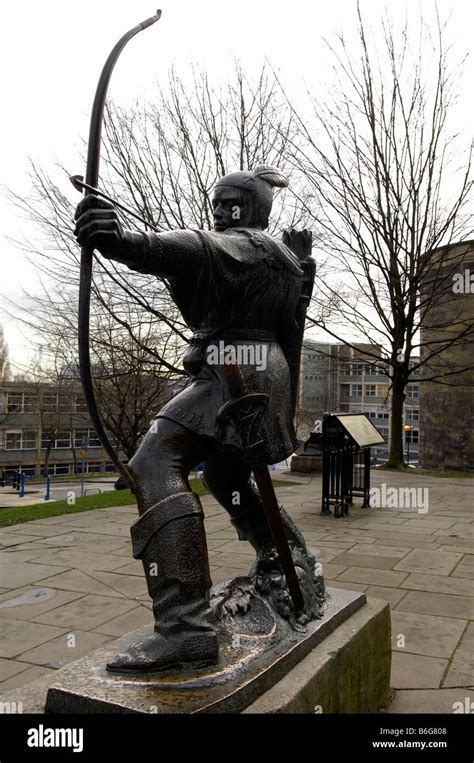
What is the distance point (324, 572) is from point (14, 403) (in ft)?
106

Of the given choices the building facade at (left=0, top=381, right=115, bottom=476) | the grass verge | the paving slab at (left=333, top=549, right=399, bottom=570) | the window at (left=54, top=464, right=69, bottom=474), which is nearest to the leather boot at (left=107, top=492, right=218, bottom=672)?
the paving slab at (left=333, top=549, right=399, bottom=570)

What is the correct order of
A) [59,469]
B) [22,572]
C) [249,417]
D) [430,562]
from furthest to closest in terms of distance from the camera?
1. [59,469]
2. [430,562]
3. [22,572]
4. [249,417]


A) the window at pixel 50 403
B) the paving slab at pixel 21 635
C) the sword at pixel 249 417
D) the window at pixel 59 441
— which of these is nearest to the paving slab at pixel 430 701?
the sword at pixel 249 417

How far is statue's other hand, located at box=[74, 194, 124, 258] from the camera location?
6.52 ft

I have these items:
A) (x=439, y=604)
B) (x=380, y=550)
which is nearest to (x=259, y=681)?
(x=439, y=604)

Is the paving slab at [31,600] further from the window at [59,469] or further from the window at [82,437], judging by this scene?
the window at [59,469]

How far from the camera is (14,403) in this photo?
34688mm

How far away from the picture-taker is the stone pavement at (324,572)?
3484mm

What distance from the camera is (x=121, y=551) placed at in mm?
6293

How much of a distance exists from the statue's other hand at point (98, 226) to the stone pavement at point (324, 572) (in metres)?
2.21

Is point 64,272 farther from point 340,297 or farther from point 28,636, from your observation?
point 28,636

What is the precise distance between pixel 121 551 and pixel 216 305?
14.5 ft

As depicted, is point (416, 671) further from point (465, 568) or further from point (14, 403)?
point (14, 403)
